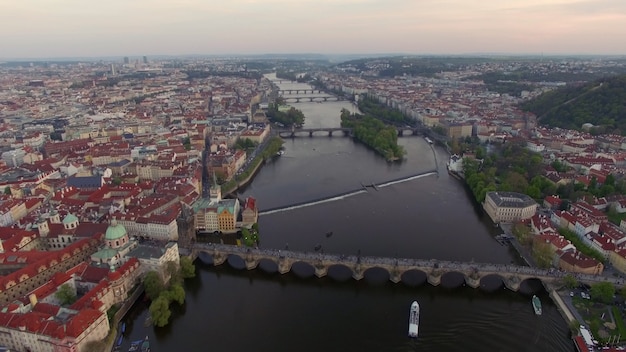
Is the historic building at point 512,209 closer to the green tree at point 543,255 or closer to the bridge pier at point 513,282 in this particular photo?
the green tree at point 543,255

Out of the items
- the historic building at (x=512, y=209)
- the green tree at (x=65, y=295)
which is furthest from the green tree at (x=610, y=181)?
the green tree at (x=65, y=295)

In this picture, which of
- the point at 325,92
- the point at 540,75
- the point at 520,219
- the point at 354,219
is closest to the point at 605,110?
the point at 520,219

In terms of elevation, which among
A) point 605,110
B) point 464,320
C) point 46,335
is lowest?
point 464,320

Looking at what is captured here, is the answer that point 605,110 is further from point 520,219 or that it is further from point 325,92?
point 325,92

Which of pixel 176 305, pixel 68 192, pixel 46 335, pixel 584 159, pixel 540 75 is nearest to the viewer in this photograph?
pixel 46 335

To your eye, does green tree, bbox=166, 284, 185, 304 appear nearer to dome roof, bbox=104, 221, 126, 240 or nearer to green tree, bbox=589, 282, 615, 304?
dome roof, bbox=104, 221, 126, 240

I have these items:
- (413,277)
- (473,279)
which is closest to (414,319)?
(413,277)

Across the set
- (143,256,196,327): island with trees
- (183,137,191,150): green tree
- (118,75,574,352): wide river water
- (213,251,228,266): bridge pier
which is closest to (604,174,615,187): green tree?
(118,75,574,352): wide river water
